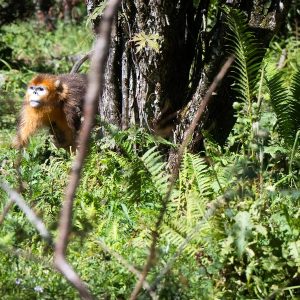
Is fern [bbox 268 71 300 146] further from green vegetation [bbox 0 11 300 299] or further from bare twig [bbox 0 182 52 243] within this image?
bare twig [bbox 0 182 52 243]

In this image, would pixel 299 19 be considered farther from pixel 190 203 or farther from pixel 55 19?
pixel 190 203

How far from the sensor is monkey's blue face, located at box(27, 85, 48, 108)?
25.4ft

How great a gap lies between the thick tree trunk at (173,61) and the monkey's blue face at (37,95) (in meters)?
2.04

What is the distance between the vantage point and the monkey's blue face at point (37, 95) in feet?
25.4

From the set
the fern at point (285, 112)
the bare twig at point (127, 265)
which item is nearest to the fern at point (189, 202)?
the bare twig at point (127, 265)

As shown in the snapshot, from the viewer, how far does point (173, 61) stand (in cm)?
555

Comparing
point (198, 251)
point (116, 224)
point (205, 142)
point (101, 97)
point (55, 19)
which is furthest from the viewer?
point (55, 19)

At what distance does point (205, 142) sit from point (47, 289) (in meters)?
2.15

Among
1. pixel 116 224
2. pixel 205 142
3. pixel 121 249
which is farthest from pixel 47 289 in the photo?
pixel 205 142

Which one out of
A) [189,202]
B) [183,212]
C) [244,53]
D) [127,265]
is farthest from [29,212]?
[244,53]

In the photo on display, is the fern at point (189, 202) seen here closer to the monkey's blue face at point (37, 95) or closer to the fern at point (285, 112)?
the fern at point (285, 112)

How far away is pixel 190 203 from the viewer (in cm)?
441

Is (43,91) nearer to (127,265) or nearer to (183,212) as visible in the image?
(183,212)

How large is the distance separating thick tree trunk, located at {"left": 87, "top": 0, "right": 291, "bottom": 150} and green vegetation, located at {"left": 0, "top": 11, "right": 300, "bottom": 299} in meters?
0.17
